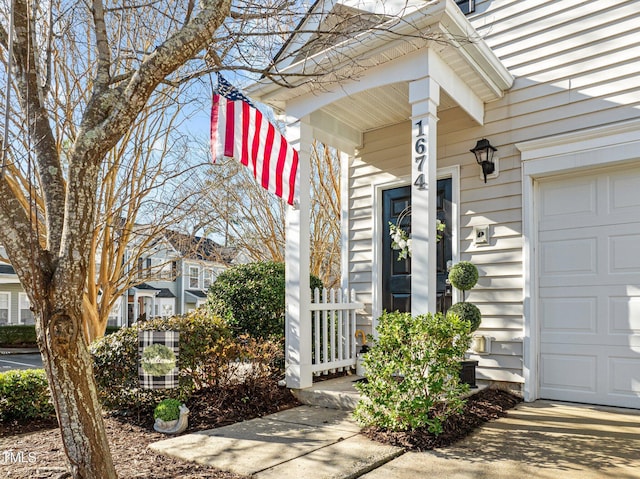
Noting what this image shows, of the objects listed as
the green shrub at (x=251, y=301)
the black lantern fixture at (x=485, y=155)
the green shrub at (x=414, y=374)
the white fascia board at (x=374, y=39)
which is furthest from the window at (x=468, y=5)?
the green shrub at (x=251, y=301)

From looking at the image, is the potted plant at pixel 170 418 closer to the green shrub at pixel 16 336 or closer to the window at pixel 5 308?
the green shrub at pixel 16 336

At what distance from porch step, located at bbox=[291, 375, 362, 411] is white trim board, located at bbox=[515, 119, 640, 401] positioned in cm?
159

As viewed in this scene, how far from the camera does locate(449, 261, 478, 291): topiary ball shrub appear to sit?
14.6ft

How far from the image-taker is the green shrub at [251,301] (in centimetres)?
569

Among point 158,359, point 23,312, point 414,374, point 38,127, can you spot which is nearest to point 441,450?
point 414,374

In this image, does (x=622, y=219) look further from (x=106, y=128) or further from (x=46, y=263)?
(x=46, y=263)

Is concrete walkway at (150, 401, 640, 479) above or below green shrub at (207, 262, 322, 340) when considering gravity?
below

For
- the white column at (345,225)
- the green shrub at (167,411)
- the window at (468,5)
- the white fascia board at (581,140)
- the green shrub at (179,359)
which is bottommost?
the green shrub at (167,411)

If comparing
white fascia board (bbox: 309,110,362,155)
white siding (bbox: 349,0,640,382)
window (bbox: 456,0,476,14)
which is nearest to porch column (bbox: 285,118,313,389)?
white fascia board (bbox: 309,110,362,155)

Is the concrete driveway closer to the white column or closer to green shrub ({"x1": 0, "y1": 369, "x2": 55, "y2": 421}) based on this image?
the white column

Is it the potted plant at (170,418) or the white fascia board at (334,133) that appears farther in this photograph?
the white fascia board at (334,133)

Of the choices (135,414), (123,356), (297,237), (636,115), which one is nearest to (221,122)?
(297,237)

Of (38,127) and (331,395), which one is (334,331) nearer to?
(331,395)

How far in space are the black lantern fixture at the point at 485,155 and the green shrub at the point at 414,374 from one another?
6.00 ft
